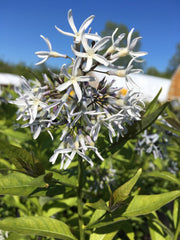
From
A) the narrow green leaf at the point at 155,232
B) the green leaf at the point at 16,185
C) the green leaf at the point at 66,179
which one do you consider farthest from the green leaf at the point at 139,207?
the narrow green leaf at the point at 155,232

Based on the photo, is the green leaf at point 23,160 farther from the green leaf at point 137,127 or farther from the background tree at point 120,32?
the background tree at point 120,32

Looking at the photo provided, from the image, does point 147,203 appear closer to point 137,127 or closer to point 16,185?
point 137,127

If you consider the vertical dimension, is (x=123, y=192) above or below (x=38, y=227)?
above

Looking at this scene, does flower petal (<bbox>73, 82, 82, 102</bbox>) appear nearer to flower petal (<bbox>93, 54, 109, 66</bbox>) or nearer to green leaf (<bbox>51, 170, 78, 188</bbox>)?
flower petal (<bbox>93, 54, 109, 66</bbox>)

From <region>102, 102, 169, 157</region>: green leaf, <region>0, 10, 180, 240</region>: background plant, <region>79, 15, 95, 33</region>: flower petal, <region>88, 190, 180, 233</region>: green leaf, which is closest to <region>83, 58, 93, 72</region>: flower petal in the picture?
<region>0, 10, 180, 240</region>: background plant

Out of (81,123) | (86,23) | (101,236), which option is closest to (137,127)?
(81,123)

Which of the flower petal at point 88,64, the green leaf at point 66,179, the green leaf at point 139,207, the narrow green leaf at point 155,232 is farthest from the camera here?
the narrow green leaf at point 155,232

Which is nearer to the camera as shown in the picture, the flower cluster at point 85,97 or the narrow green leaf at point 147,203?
the flower cluster at point 85,97
